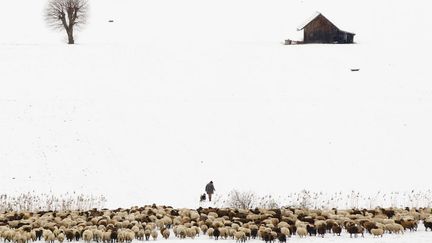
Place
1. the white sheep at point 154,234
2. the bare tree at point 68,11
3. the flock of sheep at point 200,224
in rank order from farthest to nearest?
1. the bare tree at point 68,11
2. the white sheep at point 154,234
3. the flock of sheep at point 200,224

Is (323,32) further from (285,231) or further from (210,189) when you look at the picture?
(285,231)

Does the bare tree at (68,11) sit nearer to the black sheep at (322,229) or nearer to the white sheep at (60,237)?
the white sheep at (60,237)

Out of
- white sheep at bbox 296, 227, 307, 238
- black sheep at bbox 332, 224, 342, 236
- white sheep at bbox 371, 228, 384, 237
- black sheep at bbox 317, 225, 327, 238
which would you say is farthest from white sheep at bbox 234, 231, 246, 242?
white sheep at bbox 371, 228, 384, 237

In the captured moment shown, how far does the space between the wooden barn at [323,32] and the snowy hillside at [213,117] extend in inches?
91.4

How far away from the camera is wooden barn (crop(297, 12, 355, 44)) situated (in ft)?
267

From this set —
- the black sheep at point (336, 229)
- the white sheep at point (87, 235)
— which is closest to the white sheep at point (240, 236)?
the black sheep at point (336, 229)

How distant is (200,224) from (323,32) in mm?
56995

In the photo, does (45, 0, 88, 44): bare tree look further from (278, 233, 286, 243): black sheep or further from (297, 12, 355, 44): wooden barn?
(278, 233, 286, 243): black sheep

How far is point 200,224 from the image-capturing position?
27.7 metres

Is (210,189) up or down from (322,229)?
up

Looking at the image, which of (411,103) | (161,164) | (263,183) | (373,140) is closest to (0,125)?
(161,164)

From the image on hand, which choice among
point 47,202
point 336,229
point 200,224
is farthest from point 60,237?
point 336,229

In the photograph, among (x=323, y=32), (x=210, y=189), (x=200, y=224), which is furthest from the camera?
(x=323, y=32)

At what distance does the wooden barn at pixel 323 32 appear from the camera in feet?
267
